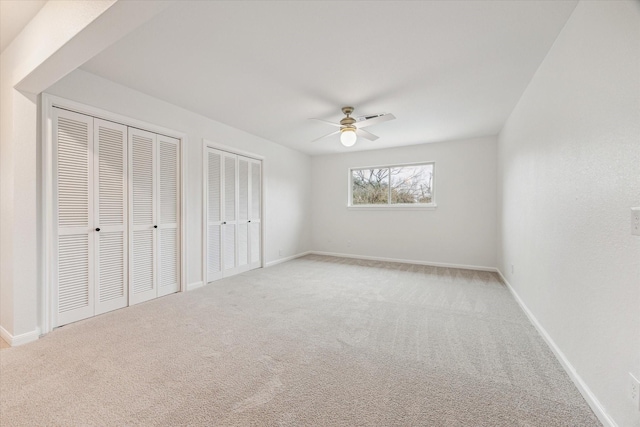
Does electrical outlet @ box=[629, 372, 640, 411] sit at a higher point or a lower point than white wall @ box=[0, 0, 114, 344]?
lower

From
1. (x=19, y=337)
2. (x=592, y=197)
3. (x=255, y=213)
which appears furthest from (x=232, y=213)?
(x=592, y=197)

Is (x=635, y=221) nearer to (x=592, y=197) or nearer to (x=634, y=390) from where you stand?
(x=592, y=197)

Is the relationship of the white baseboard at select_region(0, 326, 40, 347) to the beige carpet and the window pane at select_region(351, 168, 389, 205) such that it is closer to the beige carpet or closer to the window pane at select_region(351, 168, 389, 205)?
the beige carpet

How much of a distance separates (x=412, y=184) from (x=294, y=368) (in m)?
4.67

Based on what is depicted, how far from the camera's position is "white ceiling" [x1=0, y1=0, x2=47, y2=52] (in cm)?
183

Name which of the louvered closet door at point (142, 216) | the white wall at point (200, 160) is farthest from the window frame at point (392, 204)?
the louvered closet door at point (142, 216)

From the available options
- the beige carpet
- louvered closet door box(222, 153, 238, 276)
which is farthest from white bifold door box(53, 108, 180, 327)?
louvered closet door box(222, 153, 238, 276)

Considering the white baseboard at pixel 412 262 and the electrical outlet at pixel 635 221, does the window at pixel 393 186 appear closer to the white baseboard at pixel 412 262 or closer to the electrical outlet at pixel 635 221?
the white baseboard at pixel 412 262

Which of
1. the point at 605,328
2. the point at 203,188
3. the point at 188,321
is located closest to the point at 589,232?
the point at 605,328

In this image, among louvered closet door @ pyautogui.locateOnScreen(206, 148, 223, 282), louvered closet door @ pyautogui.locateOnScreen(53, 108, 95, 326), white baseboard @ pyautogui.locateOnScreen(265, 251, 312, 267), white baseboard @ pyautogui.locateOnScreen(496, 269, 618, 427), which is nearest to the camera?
white baseboard @ pyautogui.locateOnScreen(496, 269, 618, 427)

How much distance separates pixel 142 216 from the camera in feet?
10.5

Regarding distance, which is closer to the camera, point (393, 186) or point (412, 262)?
point (412, 262)

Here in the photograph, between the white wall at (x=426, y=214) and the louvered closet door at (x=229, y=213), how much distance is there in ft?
8.40

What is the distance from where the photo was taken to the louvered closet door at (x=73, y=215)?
2498mm
